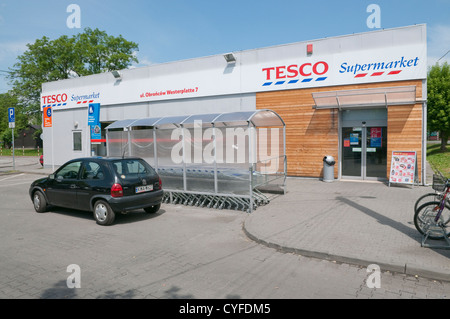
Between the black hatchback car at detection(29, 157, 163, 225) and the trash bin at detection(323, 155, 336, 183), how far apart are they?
22.7 ft

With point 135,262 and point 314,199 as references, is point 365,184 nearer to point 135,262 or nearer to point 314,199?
point 314,199

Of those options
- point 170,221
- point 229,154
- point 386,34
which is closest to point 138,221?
point 170,221

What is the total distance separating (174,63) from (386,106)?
10.1 meters

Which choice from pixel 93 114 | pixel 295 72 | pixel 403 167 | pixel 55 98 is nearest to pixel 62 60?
pixel 55 98

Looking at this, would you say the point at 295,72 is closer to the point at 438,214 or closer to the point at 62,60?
the point at 438,214

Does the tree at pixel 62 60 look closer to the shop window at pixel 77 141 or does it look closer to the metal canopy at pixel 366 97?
the shop window at pixel 77 141

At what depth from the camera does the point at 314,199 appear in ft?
31.4

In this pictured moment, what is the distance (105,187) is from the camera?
7.42m

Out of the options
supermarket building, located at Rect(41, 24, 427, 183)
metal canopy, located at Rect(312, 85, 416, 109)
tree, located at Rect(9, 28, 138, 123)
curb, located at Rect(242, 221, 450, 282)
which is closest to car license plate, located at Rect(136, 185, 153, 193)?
curb, located at Rect(242, 221, 450, 282)

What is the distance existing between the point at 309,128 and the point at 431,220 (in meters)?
8.10

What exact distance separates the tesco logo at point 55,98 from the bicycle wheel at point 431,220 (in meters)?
21.7

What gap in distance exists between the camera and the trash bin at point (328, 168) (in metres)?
12.6

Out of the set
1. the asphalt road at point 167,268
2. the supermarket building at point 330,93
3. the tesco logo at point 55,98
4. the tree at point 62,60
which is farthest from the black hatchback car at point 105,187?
the tree at point 62,60
